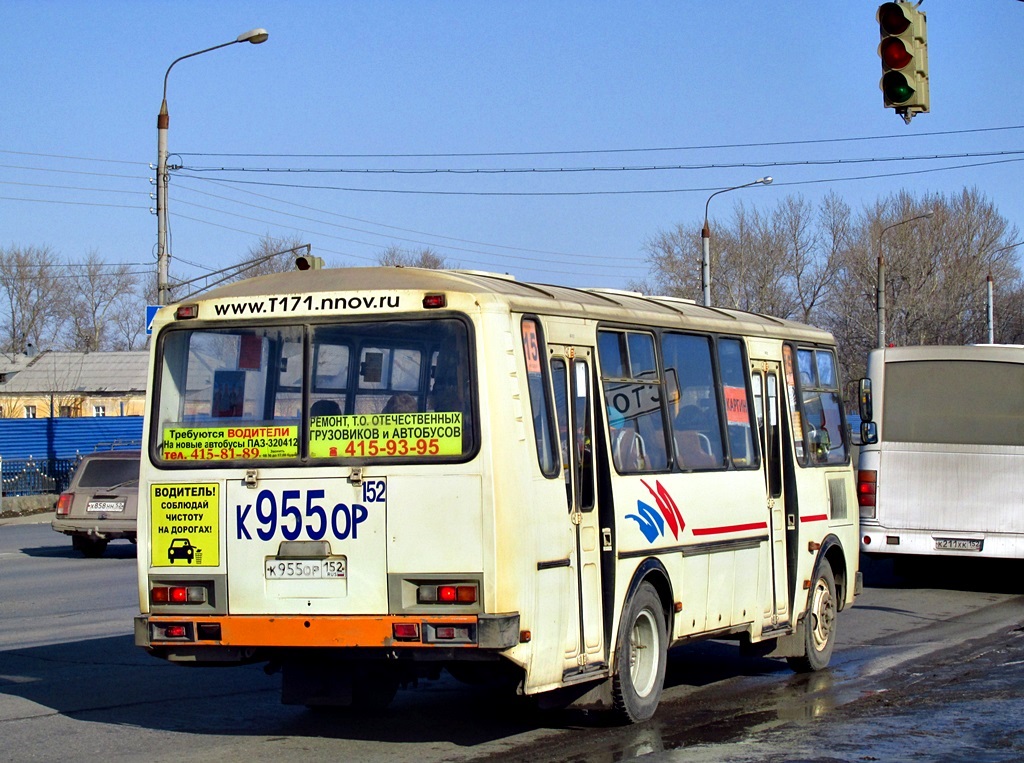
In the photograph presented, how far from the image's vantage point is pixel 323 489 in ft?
24.5

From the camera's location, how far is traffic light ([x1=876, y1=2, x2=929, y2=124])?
11797 mm

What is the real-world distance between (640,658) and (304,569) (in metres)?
2.34

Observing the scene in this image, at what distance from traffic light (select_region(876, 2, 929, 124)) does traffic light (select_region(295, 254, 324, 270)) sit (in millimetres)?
5525

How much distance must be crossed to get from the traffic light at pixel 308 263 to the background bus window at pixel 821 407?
4.27 metres

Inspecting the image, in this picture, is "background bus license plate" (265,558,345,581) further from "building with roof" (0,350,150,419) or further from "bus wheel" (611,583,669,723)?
"building with roof" (0,350,150,419)

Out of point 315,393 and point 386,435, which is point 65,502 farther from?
point 386,435

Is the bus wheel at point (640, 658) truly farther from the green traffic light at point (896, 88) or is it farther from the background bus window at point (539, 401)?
the green traffic light at point (896, 88)

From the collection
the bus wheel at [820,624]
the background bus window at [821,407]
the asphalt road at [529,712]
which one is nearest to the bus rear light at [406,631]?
the asphalt road at [529,712]

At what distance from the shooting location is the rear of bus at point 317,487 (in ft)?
23.7

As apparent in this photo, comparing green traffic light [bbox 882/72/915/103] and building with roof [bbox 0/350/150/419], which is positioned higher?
building with roof [bbox 0/350/150/419]

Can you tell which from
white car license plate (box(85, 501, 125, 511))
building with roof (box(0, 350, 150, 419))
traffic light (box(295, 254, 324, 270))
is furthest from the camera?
building with roof (box(0, 350, 150, 419))

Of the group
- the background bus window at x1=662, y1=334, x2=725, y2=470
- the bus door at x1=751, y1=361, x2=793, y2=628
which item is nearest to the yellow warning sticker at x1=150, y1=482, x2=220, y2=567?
the background bus window at x1=662, y1=334, x2=725, y2=470

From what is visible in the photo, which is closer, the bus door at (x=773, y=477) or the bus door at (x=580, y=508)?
the bus door at (x=580, y=508)

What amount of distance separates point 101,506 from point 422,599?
51.1 feet
